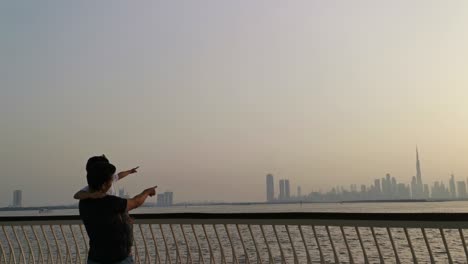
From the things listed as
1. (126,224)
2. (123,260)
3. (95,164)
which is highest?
(95,164)

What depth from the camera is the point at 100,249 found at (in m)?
3.29

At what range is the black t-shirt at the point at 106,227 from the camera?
3252 millimetres

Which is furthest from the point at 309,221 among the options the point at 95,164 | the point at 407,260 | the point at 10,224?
the point at 407,260

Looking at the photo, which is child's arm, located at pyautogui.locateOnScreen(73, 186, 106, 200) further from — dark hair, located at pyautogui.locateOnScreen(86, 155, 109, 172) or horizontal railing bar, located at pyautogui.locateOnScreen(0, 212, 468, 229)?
horizontal railing bar, located at pyautogui.locateOnScreen(0, 212, 468, 229)

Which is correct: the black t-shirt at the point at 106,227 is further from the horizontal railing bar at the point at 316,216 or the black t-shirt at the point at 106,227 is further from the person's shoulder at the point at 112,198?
the horizontal railing bar at the point at 316,216

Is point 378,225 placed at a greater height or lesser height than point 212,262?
greater

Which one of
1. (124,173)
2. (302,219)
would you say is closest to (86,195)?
(124,173)

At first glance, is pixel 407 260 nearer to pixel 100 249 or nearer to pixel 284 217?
pixel 284 217

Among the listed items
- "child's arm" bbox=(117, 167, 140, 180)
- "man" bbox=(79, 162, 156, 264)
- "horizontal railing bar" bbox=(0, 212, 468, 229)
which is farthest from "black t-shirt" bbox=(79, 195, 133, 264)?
"horizontal railing bar" bbox=(0, 212, 468, 229)

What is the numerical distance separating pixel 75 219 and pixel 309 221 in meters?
2.56

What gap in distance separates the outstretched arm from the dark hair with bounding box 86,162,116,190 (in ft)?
0.72

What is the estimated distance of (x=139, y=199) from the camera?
3.35 metres

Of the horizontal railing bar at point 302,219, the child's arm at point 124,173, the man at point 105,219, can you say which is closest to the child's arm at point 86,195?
the man at point 105,219

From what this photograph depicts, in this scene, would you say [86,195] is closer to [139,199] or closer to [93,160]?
[93,160]
